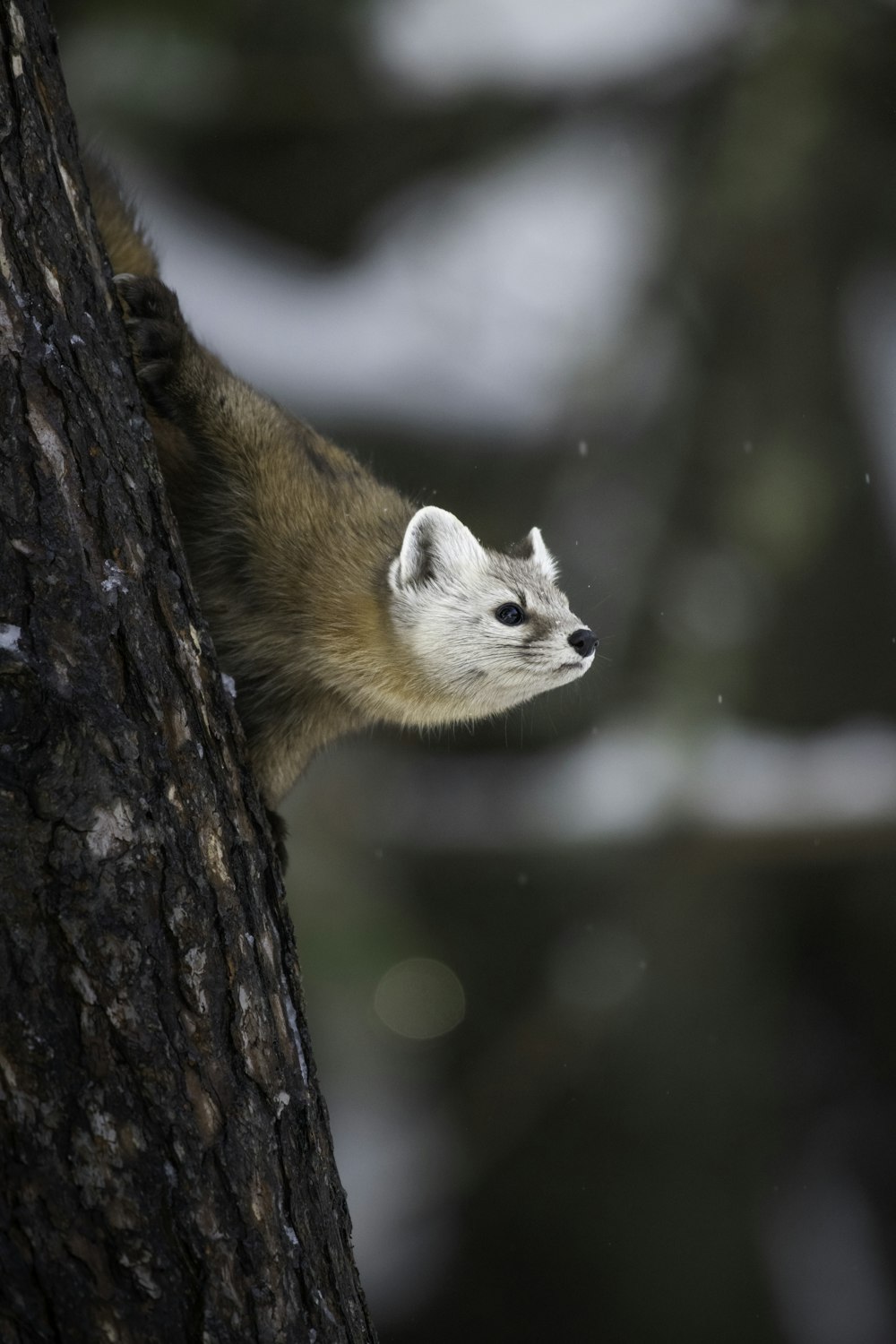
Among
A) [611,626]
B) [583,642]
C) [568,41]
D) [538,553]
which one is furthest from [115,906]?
[568,41]

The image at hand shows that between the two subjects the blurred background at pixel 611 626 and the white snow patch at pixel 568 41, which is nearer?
the blurred background at pixel 611 626

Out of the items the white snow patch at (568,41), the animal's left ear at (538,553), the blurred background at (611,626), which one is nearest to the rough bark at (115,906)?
the animal's left ear at (538,553)

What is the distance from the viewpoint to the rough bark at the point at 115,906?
1730 millimetres

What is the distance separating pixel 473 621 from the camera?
3.12 m

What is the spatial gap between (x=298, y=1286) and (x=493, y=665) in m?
1.54

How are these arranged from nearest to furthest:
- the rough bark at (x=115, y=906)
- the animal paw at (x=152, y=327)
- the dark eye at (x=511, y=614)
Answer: the rough bark at (x=115, y=906), the animal paw at (x=152, y=327), the dark eye at (x=511, y=614)

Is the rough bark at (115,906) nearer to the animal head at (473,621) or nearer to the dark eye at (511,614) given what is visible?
the animal head at (473,621)

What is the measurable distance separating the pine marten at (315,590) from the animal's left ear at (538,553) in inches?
4.4

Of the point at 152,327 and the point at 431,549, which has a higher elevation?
the point at 152,327

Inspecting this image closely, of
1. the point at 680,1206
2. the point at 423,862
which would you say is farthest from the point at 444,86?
the point at 680,1206

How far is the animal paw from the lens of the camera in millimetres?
2721

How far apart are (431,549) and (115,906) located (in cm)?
150

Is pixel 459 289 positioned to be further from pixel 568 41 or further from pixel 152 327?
pixel 152 327

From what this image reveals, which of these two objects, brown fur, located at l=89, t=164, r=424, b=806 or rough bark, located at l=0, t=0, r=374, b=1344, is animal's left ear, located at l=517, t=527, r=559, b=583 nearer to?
brown fur, located at l=89, t=164, r=424, b=806
